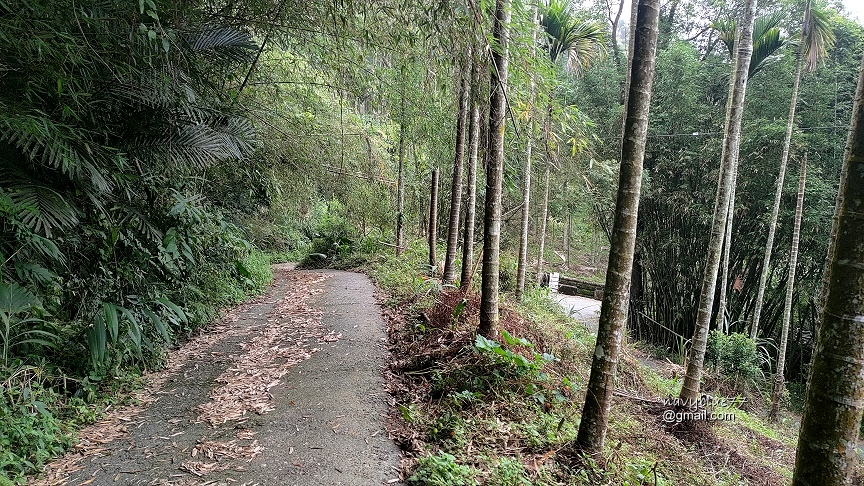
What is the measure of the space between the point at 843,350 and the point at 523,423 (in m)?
2.26

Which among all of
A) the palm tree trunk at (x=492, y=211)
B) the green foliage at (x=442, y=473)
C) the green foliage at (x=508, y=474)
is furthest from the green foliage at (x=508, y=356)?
the green foliage at (x=442, y=473)

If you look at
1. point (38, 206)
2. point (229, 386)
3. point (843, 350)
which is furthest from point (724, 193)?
point (38, 206)

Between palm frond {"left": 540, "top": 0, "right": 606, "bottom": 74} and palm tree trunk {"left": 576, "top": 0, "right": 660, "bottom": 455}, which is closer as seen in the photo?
palm tree trunk {"left": 576, "top": 0, "right": 660, "bottom": 455}

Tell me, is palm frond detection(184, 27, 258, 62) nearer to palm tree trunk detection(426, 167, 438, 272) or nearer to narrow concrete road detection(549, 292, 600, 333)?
palm tree trunk detection(426, 167, 438, 272)

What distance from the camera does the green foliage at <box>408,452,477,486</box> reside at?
2.48m

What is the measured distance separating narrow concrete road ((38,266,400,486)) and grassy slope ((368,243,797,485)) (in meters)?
0.31

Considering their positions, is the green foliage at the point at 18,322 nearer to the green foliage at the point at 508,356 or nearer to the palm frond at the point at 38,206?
the palm frond at the point at 38,206

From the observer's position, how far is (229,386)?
384 centimetres

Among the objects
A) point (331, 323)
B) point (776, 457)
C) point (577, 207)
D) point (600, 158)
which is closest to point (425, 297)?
point (331, 323)

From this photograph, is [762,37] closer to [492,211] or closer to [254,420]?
[492,211]

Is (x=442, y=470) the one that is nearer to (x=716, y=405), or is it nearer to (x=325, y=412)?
(x=325, y=412)

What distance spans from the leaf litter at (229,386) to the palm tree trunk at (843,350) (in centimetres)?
286

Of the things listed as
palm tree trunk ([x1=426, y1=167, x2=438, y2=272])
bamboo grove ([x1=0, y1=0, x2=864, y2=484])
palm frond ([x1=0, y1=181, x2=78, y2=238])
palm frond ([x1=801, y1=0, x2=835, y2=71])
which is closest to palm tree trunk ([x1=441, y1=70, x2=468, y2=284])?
bamboo grove ([x1=0, y1=0, x2=864, y2=484])

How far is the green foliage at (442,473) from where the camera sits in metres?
2.48
